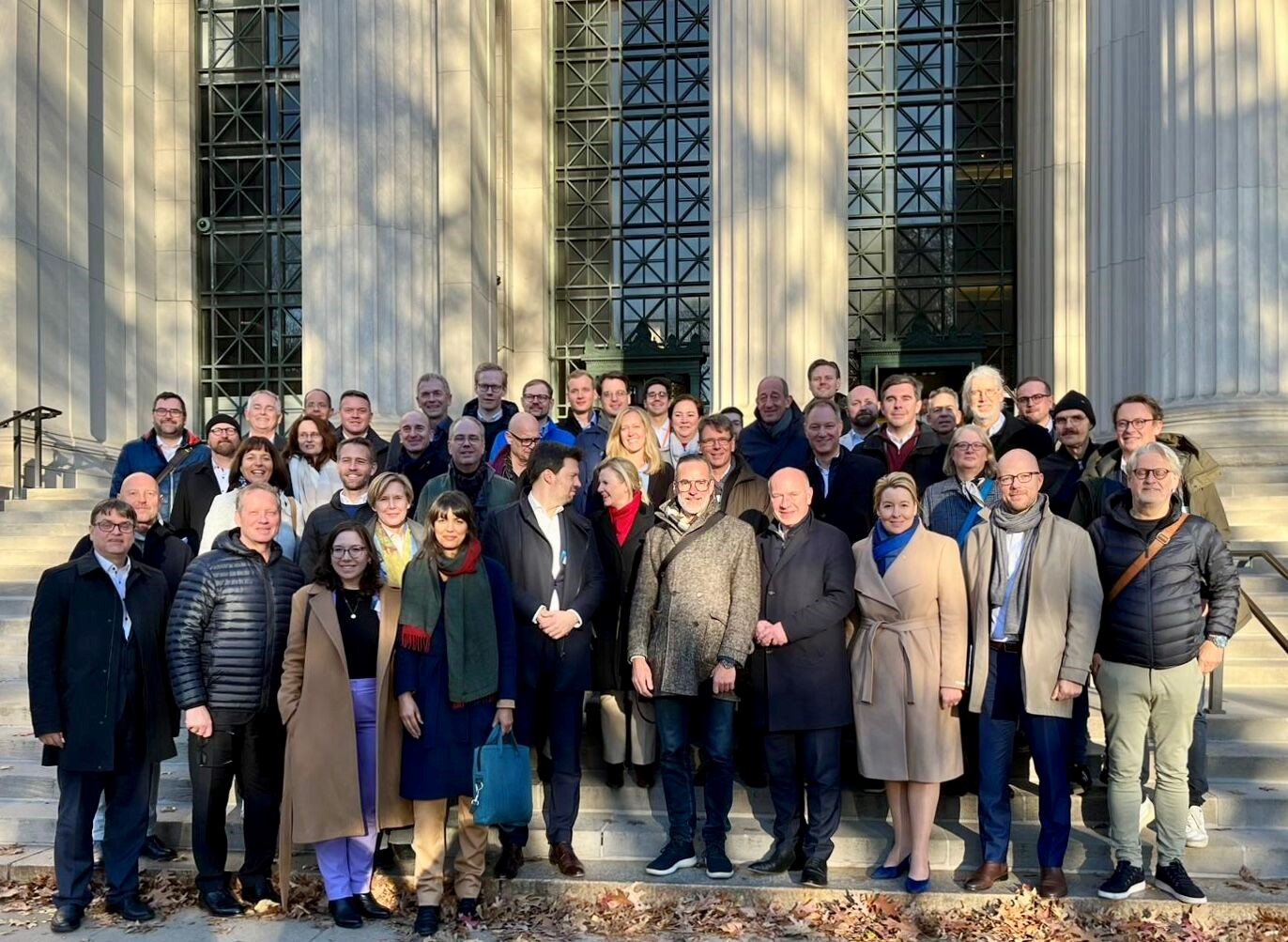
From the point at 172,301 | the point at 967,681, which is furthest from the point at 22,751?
the point at 172,301

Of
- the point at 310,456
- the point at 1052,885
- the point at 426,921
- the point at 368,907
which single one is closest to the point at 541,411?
the point at 310,456

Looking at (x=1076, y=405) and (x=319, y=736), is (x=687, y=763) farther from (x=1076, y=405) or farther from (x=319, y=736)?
(x=1076, y=405)

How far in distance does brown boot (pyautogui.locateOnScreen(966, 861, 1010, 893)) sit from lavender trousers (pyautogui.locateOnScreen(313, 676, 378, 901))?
3.12 metres

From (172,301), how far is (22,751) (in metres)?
12.7

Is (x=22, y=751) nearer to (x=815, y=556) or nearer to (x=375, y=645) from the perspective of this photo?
(x=375, y=645)

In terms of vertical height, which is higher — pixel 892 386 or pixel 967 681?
pixel 892 386

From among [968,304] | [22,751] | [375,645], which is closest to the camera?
[375,645]

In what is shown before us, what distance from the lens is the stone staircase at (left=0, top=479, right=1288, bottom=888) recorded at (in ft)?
21.4

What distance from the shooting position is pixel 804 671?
6328 millimetres

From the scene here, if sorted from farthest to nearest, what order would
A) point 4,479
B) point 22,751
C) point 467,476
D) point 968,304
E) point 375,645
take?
point 968,304, point 4,479, point 22,751, point 467,476, point 375,645

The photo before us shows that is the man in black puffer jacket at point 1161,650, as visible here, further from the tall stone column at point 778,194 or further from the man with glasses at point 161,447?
the tall stone column at point 778,194

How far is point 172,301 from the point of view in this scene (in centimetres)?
1958

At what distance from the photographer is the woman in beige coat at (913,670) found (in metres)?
6.18

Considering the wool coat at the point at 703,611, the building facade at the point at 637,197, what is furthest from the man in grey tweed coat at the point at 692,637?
the building facade at the point at 637,197
